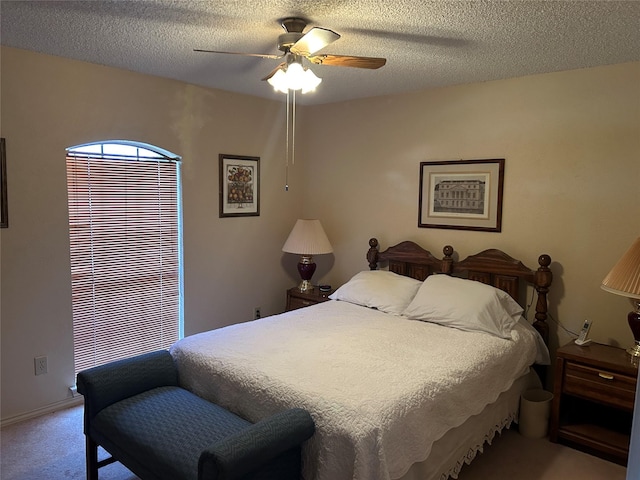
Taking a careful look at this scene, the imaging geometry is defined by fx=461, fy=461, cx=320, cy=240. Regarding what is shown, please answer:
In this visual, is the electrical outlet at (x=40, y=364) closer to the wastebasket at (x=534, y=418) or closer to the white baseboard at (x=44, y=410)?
the white baseboard at (x=44, y=410)

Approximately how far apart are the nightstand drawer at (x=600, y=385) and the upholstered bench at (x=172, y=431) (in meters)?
1.81

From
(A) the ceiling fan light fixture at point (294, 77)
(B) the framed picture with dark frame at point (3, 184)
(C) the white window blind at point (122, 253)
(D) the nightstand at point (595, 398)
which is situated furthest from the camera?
(C) the white window blind at point (122, 253)

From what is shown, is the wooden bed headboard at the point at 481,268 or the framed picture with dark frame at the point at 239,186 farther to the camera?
the framed picture with dark frame at the point at 239,186

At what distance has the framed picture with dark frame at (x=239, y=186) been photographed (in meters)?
4.09

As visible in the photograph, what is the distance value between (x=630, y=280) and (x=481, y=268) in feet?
3.52

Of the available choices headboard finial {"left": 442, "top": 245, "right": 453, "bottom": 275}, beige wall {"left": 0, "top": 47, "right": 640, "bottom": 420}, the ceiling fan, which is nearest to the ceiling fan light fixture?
the ceiling fan

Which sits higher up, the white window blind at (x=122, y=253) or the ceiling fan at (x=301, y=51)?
the ceiling fan at (x=301, y=51)

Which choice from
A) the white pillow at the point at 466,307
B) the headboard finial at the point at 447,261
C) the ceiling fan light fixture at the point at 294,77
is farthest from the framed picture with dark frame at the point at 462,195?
the ceiling fan light fixture at the point at 294,77

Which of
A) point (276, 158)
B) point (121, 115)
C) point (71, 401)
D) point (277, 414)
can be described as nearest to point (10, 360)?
point (71, 401)

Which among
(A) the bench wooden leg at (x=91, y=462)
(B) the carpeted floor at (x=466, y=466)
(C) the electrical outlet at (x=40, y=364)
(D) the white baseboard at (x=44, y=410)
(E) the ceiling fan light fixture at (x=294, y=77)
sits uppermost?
(E) the ceiling fan light fixture at (x=294, y=77)

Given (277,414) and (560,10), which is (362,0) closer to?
(560,10)

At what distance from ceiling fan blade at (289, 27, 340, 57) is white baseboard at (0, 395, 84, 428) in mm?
2856

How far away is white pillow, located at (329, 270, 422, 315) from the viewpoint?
3486 millimetres

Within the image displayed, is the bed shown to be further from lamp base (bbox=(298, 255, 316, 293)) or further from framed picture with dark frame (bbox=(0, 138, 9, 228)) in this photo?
framed picture with dark frame (bbox=(0, 138, 9, 228))
